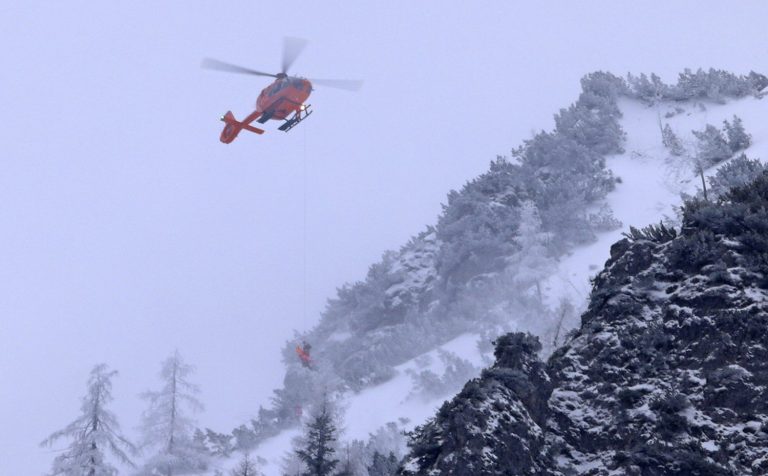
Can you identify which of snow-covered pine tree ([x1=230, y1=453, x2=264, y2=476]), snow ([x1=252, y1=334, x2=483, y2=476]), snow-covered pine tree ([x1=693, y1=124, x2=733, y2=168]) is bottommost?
snow-covered pine tree ([x1=230, y1=453, x2=264, y2=476])

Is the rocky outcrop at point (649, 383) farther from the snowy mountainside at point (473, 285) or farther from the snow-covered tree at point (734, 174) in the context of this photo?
the snow-covered tree at point (734, 174)

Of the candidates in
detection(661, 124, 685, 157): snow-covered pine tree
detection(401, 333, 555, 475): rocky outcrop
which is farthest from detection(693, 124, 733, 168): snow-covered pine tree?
detection(401, 333, 555, 475): rocky outcrop

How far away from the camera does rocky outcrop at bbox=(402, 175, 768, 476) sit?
1048cm

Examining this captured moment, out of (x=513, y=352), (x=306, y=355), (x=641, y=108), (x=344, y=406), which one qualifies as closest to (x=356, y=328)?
(x=306, y=355)

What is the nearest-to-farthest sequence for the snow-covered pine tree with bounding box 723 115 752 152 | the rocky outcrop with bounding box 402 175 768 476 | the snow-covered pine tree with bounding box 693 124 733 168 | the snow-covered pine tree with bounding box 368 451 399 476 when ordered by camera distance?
1. the rocky outcrop with bounding box 402 175 768 476
2. the snow-covered pine tree with bounding box 368 451 399 476
3. the snow-covered pine tree with bounding box 693 124 733 168
4. the snow-covered pine tree with bounding box 723 115 752 152

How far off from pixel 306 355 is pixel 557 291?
13280 mm

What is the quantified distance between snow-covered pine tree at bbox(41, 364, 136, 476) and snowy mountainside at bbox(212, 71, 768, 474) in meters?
7.54

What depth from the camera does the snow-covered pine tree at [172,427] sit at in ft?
102

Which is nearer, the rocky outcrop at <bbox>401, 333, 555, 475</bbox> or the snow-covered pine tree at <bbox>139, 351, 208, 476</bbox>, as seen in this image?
the rocky outcrop at <bbox>401, 333, 555, 475</bbox>

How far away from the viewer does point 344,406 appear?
33.8m

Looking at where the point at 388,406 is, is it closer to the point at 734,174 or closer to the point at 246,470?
the point at 246,470

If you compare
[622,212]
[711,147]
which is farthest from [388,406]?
[711,147]

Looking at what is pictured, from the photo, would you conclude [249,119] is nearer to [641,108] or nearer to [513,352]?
[513,352]

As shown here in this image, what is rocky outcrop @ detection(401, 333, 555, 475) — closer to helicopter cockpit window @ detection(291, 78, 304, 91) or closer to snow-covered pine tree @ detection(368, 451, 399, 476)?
snow-covered pine tree @ detection(368, 451, 399, 476)
